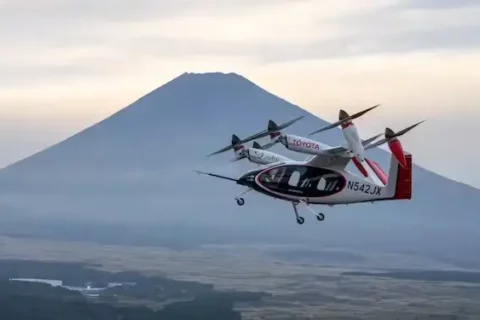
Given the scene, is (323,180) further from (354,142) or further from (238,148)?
(238,148)

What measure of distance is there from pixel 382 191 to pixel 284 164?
3.23m

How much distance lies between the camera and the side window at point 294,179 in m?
35.1

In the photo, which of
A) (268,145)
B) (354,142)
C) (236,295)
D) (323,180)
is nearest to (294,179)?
(323,180)

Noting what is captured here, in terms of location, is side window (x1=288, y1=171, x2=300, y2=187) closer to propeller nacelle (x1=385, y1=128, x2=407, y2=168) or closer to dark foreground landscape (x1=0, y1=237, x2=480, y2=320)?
propeller nacelle (x1=385, y1=128, x2=407, y2=168)

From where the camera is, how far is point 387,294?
6949 inches

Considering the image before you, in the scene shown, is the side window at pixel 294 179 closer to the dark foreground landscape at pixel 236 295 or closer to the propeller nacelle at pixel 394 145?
the propeller nacelle at pixel 394 145

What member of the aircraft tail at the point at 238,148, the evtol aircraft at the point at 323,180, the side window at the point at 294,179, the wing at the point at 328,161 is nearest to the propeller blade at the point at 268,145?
the evtol aircraft at the point at 323,180

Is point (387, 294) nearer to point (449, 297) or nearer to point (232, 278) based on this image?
point (449, 297)

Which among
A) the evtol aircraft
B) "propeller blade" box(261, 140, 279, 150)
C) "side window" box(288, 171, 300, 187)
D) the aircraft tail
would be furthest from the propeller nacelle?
the aircraft tail

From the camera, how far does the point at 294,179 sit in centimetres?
3512

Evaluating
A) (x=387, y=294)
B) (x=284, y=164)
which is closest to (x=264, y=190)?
(x=284, y=164)

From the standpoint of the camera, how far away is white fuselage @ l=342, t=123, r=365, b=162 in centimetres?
3188

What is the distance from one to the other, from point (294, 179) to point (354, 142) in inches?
145

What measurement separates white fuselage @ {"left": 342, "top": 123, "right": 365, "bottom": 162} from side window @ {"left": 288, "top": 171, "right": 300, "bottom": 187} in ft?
11.2
